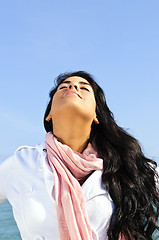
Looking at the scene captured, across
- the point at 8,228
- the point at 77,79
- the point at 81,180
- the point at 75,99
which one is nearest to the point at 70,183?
the point at 81,180

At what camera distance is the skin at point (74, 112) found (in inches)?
114

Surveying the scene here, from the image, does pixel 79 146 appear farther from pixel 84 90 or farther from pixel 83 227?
pixel 83 227

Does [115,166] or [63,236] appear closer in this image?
[63,236]

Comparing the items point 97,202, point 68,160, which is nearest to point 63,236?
point 97,202

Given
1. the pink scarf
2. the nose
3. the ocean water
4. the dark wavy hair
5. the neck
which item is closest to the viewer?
the pink scarf

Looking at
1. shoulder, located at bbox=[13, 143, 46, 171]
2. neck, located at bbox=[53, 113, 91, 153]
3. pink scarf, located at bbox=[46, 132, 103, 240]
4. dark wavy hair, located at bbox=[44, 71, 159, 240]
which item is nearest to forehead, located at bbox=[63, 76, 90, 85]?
dark wavy hair, located at bbox=[44, 71, 159, 240]

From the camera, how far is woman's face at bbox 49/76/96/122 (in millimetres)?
2887

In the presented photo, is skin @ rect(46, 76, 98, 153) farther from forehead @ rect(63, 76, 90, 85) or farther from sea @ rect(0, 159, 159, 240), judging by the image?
sea @ rect(0, 159, 159, 240)

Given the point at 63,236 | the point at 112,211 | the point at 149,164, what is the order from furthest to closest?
the point at 149,164
the point at 112,211
the point at 63,236

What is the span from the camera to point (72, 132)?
9.79 ft

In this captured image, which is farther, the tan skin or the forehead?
the forehead

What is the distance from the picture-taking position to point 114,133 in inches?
131

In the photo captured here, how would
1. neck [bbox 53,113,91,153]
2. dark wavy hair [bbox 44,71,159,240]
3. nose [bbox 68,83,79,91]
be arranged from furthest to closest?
nose [bbox 68,83,79,91] < neck [bbox 53,113,91,153] < dark wavy hair [bbox 44,71,159,240]

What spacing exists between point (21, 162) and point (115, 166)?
764mm
